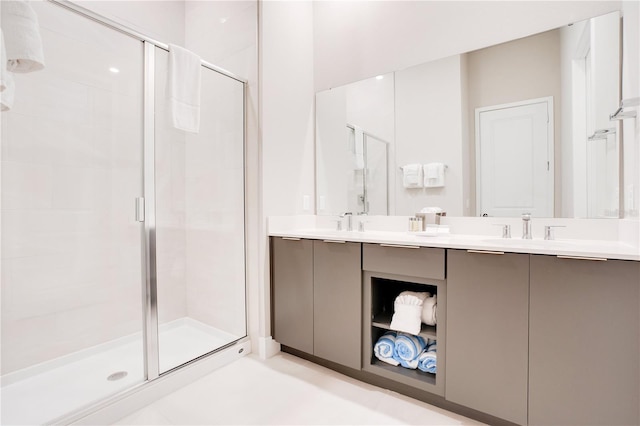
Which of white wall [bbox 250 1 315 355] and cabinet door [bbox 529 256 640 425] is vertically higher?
white wall [bbox 250 1 315 355]

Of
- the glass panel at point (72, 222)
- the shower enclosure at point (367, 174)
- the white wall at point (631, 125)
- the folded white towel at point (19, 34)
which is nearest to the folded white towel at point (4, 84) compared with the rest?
the folded white towel at point (19, 34)

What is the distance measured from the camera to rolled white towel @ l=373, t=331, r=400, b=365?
1.81 meters

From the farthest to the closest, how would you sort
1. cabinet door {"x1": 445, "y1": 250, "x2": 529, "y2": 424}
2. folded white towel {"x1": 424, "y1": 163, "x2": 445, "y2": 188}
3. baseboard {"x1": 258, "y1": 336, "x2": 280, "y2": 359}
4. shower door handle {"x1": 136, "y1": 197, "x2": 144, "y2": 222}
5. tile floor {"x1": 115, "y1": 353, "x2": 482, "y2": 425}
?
baseboard {"x1": 258, "y1": 336, "x2": 280, "y2": 359}
folded white towel {"x1": 424, "y1": 163, "x2": 445, "y2": 188}
shower door handle {"x1": 136, "y1": 197, "x2": 144, "y2": 222}
tile floor {"x1": 115, "y1": 353, "x2": 482, "y2": 425}
cabinet door {"x1": 445, "y1": 250, "x2": 529, "y2": 424}

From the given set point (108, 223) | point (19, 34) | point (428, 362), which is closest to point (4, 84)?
point (19, 34)

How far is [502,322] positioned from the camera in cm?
139

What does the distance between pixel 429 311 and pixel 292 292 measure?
35.4 inches

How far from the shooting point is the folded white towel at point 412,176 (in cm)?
215

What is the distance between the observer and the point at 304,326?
2.10 metres

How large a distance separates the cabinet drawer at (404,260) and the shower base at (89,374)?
4.02 ft

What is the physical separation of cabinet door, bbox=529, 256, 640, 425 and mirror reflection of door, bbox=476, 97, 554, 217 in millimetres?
608

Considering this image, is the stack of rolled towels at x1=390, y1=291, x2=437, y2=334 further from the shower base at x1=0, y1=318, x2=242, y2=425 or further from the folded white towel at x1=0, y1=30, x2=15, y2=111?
the folded white towel at x1=0, y1=30, x2=15, y2=111

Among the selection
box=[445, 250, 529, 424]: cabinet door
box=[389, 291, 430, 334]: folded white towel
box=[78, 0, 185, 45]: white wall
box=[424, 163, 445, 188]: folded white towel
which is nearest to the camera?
box=[445, 250, 529, 424]: cabinet door

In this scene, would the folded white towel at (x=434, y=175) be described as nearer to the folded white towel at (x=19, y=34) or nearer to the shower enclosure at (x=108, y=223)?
the shower enclosure at (x=108, y=223)

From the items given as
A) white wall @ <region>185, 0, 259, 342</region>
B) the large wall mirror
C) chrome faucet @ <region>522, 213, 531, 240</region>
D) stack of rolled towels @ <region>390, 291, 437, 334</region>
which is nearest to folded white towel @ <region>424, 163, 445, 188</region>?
the large wall mirror
